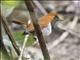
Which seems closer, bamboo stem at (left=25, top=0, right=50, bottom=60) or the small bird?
bamboo stem at (left=25, top=0, right=50, bottom=60)

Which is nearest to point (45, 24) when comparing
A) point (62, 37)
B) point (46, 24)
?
point (46, 24)

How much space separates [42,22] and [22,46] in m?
0.10

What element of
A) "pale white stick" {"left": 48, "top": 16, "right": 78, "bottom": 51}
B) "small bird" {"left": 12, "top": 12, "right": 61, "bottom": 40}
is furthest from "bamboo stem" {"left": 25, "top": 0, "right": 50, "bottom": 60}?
"pale white stick" {"left": 48, "top": 16, "right": 78, "bottom": 51}

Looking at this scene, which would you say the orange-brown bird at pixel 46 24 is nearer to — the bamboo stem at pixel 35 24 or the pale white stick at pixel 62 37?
the bamboo stem at pixel 35 24

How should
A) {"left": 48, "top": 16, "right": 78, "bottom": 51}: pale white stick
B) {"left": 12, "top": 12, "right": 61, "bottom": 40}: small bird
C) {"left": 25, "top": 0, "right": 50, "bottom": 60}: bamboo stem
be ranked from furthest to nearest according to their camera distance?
{"left": 48, "top": 16, "right": 78, "bottom": 51}: pale white stick
{"left": 12, "top": 12, "right": 61, "bottom": 40}: small bird
{"left": 25, "top": 0, "right": 50, "bottom": 60}: bamboo stem

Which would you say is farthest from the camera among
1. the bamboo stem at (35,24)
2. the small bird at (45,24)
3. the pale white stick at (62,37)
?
the pale white stick at (62,37)

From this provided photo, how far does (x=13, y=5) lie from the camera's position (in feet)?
3.11

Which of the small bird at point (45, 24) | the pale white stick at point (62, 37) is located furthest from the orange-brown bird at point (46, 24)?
the pale white stick at point (62, 37)

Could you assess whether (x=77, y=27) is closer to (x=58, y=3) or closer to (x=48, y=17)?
(x=58, y=3)

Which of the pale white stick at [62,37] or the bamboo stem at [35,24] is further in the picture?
the pale white stick at [62,37]

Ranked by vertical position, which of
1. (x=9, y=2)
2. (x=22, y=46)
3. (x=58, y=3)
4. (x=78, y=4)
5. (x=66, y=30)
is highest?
(x=58, y=3)

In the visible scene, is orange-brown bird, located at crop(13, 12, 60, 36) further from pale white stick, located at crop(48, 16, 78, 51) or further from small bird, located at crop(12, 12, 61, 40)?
pale white stick, located at crop(48, 16, 78, 51)

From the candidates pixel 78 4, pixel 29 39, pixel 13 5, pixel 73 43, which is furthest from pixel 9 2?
pixel 78 4

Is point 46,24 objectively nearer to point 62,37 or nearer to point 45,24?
point 45,24
